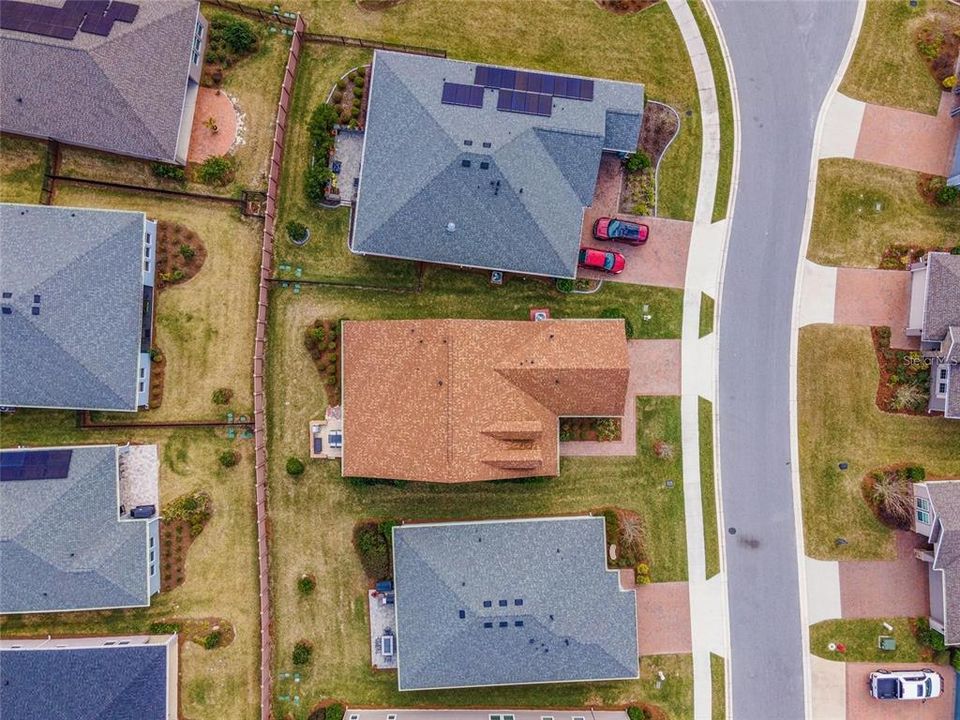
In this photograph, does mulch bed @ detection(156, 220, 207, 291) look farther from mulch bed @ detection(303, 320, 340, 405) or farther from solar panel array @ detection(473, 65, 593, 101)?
solar panel array @ detection(473, 65, 593, 101)

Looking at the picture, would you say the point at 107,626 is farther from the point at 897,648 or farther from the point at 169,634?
the point at 897,648

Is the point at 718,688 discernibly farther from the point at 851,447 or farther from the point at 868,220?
the point at 868,220

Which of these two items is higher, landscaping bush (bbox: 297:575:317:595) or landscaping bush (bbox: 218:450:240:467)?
landscaping bush (bbox: 218:450:240:467)

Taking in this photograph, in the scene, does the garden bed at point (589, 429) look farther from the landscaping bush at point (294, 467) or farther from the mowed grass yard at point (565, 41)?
the landscaping bush at point (294, 467)

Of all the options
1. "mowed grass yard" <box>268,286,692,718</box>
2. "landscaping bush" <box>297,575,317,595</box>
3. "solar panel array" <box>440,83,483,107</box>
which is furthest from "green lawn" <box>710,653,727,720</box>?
"solar panel array" <box>440,83,483,107</box>

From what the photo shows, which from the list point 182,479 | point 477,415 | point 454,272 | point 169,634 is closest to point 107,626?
point 169,634

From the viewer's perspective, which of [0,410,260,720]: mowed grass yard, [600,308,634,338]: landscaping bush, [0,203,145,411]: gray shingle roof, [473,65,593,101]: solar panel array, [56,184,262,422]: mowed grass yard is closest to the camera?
[0,203,145,411]: gray shingle roof

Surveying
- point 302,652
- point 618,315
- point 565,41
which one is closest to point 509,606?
point 302,652
